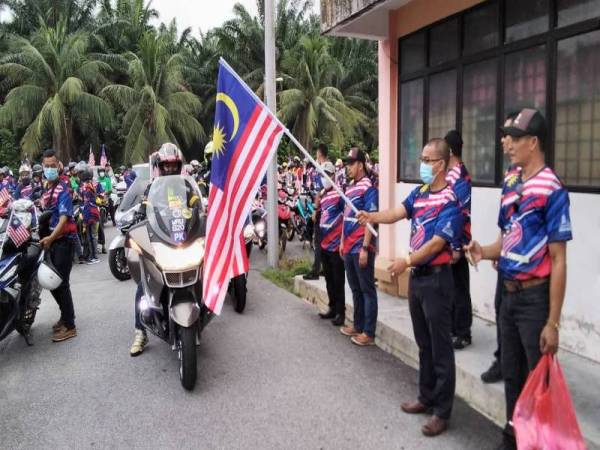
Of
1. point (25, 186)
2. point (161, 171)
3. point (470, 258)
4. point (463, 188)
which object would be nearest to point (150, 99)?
point (25, 186)

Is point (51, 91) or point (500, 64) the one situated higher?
point (51, 91)

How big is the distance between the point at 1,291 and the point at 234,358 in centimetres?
216

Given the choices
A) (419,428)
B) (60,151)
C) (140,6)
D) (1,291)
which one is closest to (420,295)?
(419,428)

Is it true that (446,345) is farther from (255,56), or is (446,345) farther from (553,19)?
(255,56)

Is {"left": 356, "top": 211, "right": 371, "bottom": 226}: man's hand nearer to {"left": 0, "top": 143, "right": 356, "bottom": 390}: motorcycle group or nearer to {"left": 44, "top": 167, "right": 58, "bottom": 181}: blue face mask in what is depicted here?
{"left": 0, "top": 143, "right": 356, "bottom": 390}: motorcycle group

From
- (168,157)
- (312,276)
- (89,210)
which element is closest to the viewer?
(168,157)

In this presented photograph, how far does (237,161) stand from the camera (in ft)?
13.8

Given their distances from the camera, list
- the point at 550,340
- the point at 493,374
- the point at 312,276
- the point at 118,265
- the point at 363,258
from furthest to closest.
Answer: the point at 118,265 → the point at 312,276 → the point at 363,258 → the point at 493,374 → the point at 550,340

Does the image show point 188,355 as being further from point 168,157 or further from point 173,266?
point 168,157

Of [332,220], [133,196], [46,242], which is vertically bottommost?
[46,242]

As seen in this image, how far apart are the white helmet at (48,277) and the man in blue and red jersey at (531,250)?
13.1ft

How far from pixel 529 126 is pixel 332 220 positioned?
3.01 meters

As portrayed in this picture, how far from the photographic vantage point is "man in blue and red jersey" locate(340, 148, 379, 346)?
4.97 m

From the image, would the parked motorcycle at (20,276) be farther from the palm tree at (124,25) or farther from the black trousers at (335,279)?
the palm tree at (124,25)
